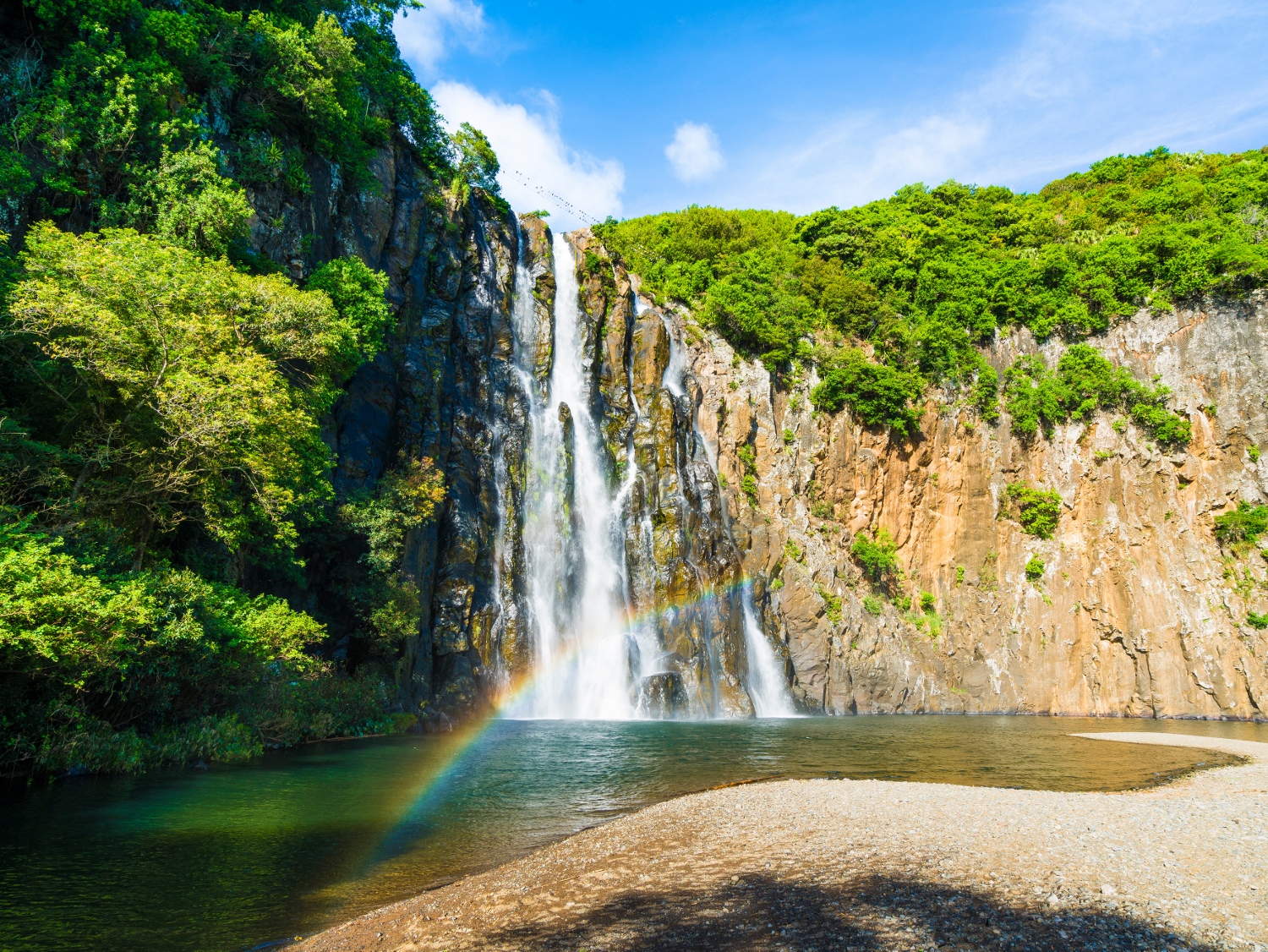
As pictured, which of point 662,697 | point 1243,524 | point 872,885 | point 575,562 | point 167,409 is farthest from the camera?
point 1243,524

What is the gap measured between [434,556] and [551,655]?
6515 mm

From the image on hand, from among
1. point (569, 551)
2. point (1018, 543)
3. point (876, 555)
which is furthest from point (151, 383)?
point (1018, 543)

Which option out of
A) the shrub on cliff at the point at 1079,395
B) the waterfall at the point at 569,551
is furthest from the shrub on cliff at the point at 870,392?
the waterfall at the point at 569,551

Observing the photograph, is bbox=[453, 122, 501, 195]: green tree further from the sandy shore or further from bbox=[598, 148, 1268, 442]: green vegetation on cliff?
the sandy shore

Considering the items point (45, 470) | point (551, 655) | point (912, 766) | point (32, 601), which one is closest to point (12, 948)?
point (32, 601)

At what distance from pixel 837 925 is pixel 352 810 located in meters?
8.57

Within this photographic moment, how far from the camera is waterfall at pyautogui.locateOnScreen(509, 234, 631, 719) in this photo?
93.6ft

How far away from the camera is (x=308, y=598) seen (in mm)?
23156

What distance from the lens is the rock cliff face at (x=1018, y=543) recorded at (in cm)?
3612

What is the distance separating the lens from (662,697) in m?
28.7

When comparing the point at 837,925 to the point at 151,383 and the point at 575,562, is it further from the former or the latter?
the point at 575,562

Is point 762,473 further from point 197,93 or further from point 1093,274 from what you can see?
point 197,93

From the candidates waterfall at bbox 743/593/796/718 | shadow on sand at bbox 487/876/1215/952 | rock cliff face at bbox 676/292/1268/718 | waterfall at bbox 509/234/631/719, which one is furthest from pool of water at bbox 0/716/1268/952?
rock cliff face at bbox 676/292/1268/718

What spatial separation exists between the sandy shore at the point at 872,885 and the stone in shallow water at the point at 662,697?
1801 cm
